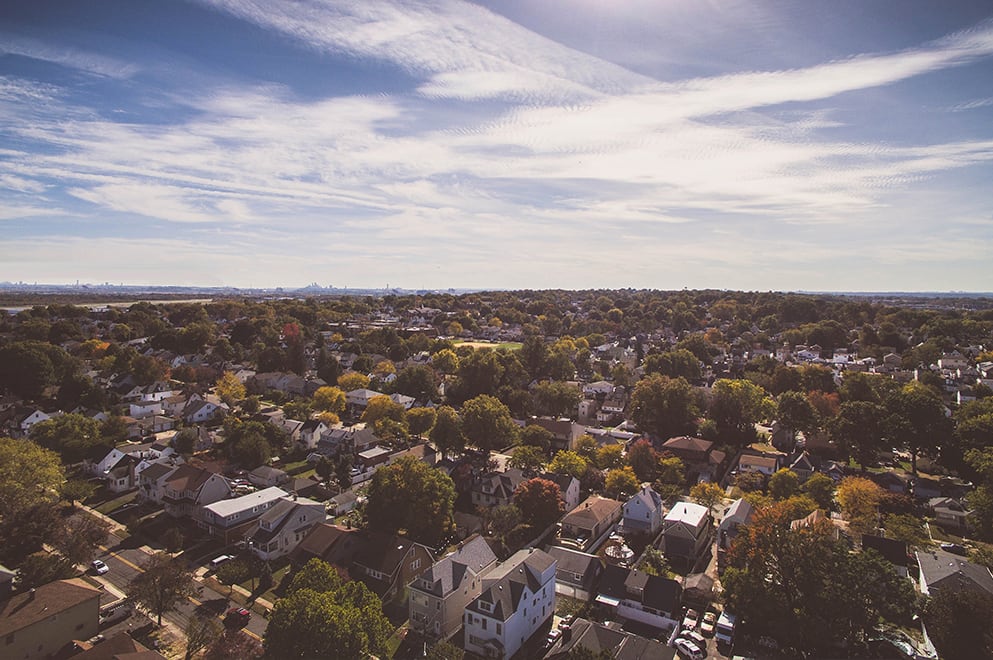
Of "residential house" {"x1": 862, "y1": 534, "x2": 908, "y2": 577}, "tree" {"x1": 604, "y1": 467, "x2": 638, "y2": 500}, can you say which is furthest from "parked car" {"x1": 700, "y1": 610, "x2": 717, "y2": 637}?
"tree" {"x1": 604, "y1": 467, "x2": 638, "y2": 500}

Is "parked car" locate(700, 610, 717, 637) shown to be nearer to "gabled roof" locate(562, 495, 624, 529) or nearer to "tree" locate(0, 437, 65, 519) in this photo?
"gabled roof" locate(562, 495, 624, 529)

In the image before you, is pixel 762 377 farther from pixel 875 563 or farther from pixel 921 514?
pixel 875 563

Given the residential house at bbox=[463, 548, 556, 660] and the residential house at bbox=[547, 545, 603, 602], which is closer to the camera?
the residential house at bbox=[463, 548, 556, 660]

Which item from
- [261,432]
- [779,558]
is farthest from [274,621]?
[261,432]

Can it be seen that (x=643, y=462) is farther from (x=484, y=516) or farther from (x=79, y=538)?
(x=79, y=538)

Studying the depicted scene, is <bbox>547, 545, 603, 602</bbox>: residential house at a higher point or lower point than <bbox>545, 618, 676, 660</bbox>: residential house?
lower

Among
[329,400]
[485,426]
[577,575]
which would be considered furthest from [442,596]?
[329,400]

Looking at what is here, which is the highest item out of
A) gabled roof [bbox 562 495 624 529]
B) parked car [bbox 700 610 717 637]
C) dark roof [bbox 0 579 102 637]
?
dark roof [bbox 0 579 102 637]
